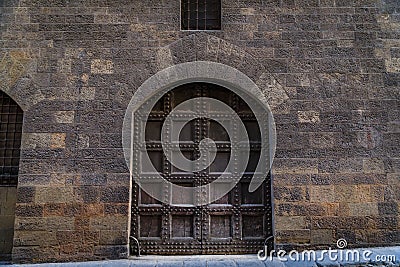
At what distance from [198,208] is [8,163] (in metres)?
2.29

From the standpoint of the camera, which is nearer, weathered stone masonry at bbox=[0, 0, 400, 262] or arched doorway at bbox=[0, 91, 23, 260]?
weathered stone masonry at bbox=[0, 0, 400, 262]

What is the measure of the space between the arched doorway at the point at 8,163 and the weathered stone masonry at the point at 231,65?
0.93 ft

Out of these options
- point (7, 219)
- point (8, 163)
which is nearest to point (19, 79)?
point (8, 163)

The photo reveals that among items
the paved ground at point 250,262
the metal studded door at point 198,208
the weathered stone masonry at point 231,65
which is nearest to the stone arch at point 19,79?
the weathered stone masonry at point 231,65

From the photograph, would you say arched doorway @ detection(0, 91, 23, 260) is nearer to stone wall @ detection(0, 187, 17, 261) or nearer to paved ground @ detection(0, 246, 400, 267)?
stone wall @ detection(0, 187, 17, 261)

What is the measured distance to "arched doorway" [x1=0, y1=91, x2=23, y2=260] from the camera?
480cm

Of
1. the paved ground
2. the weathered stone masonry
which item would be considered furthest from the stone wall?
the paved ground

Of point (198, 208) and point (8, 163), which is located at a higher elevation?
point (8, 163)

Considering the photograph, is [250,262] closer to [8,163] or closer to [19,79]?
[8,163]

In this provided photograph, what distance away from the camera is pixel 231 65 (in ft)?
16.3

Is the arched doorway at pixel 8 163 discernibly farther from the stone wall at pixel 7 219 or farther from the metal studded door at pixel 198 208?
the metal studded door at pixel 198 208

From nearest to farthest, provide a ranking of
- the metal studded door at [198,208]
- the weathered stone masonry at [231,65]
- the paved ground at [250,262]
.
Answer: the paved ground at [250,262] → the weathered stone masonry at [231,65] → the metal studded door at [198,208]

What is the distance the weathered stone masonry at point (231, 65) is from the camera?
15.1ft

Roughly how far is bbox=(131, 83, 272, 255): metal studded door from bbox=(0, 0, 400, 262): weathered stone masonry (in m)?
0.26
